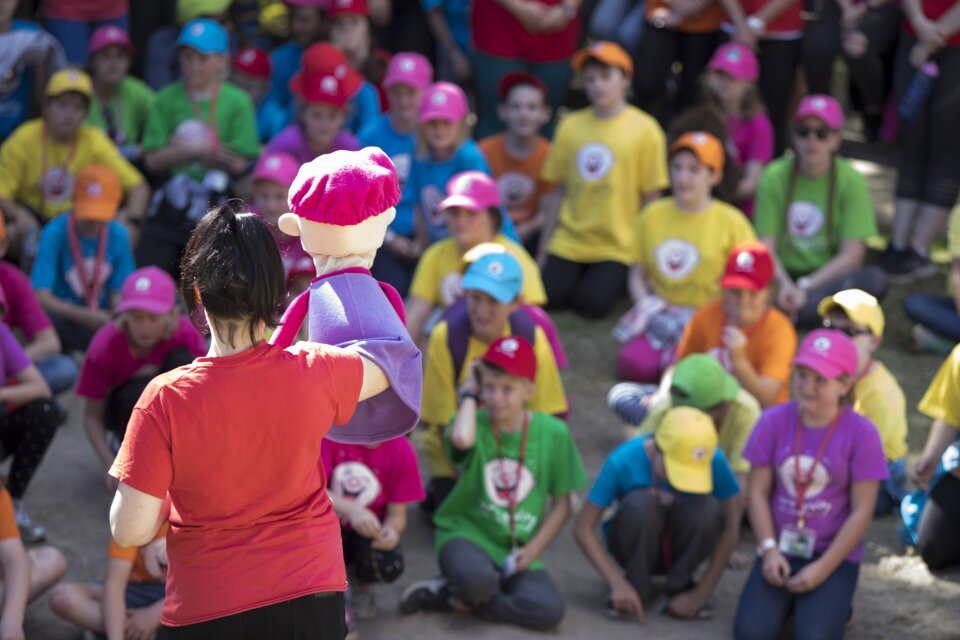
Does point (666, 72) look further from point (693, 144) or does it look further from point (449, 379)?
point (449, 379)

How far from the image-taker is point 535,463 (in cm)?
437

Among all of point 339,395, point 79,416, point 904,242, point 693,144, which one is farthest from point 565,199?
point 339,395

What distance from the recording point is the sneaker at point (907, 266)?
6.68 meters

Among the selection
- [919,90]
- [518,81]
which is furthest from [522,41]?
[919,90]

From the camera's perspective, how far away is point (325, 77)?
655 cm

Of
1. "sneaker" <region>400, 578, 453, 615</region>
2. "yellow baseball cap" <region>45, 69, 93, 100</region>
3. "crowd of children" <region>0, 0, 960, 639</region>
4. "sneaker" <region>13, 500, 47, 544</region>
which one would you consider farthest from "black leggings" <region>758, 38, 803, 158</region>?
"sneaker" <region>13, 500, 47, 544</region>

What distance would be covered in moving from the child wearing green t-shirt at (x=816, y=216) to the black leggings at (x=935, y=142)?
59 cm

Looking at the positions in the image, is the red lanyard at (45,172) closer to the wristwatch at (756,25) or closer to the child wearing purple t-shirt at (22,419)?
the child wearing purple t-shirt at (22,419)

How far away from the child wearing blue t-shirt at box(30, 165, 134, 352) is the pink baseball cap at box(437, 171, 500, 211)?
144 cm

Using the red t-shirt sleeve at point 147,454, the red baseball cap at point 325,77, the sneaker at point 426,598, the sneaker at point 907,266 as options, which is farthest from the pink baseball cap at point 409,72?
the red t-shirt sleeve at point 147,454

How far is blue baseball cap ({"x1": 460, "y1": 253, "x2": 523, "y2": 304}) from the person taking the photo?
4758 mm

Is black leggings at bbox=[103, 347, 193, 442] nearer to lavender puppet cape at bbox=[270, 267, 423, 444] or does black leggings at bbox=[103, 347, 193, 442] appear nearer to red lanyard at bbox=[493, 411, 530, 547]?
red lanyard at bbox=[493, 411, 530, 547]

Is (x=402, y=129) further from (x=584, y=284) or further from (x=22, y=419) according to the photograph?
(x=22, y=419)

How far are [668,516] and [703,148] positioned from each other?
2.00 m
